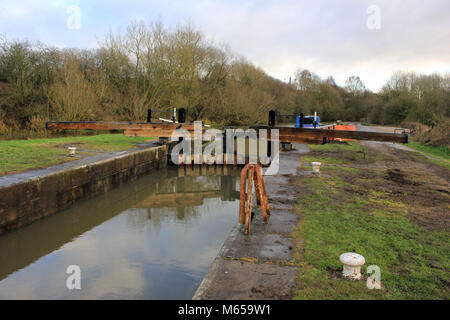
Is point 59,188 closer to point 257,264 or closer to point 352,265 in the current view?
point 257,264

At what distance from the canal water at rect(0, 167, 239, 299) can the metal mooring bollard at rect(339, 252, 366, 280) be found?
1851mm

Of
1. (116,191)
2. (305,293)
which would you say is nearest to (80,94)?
(116,191)

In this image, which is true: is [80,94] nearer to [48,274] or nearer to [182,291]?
[48,274]

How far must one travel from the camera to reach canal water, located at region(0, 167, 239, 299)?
445 centimetres

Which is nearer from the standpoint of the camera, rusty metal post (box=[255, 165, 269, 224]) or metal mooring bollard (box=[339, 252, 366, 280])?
metal mooring bollard (box=[339, 252, 366, 280])

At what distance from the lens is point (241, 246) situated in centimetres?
439

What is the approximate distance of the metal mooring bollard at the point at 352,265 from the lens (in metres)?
3.40

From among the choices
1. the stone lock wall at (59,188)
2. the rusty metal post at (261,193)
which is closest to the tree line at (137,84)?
the stone lock wall at (59,188)

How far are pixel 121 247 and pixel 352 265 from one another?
3.87 metres

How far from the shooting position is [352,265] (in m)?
3.41

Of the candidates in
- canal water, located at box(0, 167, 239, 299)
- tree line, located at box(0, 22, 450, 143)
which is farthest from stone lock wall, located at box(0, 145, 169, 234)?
tree line, located at box(0, 22, 450, 143)

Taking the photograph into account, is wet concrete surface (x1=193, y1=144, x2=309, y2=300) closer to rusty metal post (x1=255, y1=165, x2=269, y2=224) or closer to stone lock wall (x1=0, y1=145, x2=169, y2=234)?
rusty metal post (x1=255, y1=165, x2=269, y2=224)

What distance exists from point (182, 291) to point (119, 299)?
29.4 inches

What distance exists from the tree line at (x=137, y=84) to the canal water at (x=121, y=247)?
10254 millimetres
